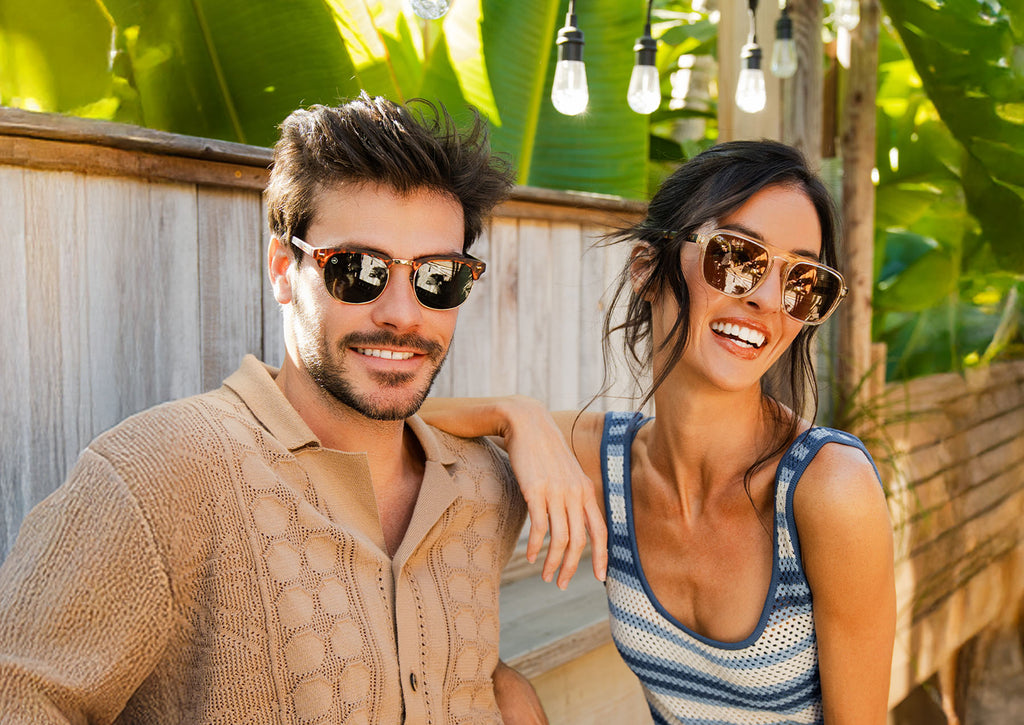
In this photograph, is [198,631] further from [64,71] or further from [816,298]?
[64,71]

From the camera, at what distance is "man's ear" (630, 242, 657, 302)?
2.17m

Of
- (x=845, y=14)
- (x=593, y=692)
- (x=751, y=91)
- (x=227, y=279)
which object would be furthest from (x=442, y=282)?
(x=845, y=14)

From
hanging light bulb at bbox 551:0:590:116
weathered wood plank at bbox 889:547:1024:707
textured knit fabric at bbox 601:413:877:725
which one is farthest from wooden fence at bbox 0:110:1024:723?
weathered wood plank at bbox 889:547:1024:707

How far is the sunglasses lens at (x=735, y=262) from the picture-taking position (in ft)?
6.29

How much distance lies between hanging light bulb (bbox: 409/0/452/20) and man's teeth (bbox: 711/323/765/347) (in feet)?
3.97

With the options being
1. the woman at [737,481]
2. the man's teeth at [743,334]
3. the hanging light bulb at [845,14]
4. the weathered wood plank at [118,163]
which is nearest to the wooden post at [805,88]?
the hanging light bulb at [845,14]

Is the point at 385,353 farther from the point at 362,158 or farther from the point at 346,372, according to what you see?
the point at 362,158

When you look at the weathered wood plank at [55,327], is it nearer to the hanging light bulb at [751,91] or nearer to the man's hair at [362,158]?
the man's hair at [362,158]

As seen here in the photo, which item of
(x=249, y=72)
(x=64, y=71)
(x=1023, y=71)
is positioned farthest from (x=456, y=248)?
(x=1023, y=71)

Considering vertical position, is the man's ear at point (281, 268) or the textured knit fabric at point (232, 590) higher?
the man's ear at point (281, 268)

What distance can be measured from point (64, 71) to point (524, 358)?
5.52ft

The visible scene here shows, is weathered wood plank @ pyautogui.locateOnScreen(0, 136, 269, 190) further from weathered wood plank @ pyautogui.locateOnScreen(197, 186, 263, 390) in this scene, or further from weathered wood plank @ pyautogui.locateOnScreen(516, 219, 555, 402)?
weathered wood plank @ pyautogui.locateOnScreen(516, 219, 555, 402)

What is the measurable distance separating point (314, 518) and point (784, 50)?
116 inches

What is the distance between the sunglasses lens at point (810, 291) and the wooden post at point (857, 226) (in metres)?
2.56
